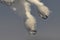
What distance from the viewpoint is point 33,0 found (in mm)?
351

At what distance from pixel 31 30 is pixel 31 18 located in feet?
0.18

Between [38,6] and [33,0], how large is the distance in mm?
26

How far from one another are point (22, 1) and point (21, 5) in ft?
0.05

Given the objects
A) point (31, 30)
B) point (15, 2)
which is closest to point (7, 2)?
point (15, 2)

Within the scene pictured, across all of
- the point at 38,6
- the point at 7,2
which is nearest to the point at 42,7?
the point at 38,6

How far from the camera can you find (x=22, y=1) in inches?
14.1

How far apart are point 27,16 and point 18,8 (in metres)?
0.04

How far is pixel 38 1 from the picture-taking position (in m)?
0.36

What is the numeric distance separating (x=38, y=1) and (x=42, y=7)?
0.03 meters

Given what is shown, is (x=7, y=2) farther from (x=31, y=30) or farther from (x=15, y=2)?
(x=31, y=30)

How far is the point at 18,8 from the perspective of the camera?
37 cm

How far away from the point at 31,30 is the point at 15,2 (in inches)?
4.6

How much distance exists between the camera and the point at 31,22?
35 centimetres

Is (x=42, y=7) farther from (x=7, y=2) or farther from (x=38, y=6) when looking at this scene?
(x=7, y=2)
